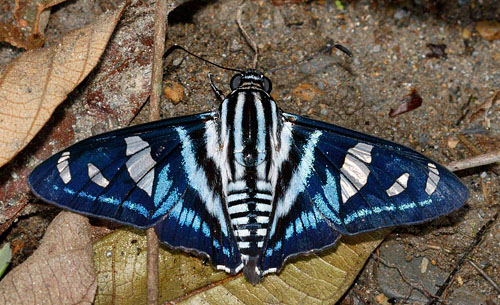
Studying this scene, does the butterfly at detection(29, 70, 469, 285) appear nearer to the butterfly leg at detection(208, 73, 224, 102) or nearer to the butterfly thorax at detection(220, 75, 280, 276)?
the butterfly thorax at detection(220, 75, 280, 276)

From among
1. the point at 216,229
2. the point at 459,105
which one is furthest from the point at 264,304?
the point at 459,105

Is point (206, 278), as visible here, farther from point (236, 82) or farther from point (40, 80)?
point (40, 80)

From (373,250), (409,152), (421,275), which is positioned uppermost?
A: (409,152)

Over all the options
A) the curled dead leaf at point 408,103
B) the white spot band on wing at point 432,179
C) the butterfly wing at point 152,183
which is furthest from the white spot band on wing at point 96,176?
the curled dead leaf at point 408,103

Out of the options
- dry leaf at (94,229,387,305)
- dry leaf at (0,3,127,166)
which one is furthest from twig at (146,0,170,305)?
dry leaf at (0,3,127,166)

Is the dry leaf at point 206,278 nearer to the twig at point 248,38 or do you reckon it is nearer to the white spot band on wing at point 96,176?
the white spot band on wing at point 96,176

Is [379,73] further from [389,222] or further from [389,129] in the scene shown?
[389,222]
